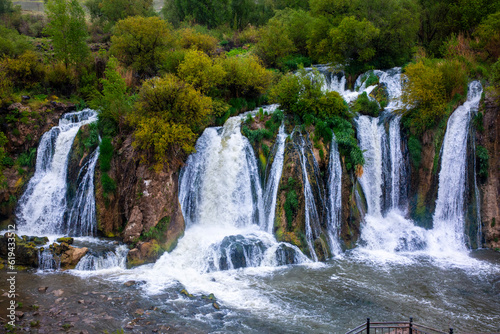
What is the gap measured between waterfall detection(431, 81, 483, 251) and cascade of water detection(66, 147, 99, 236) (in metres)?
18.9

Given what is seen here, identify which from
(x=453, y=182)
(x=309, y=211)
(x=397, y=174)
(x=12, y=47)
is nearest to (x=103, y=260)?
(x=309, y=211)

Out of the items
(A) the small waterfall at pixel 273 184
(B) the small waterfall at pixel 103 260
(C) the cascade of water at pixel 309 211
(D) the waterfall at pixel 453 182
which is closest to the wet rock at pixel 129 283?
(B) the small waterfall at pixel 103 260

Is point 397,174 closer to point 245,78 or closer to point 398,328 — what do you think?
point 245,78

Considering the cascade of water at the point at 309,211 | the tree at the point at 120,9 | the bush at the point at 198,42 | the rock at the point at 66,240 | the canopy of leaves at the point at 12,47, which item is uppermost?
the tree at the point at 120,9

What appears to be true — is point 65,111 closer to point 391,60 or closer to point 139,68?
point 139,68

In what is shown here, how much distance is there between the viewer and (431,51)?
1180 inches

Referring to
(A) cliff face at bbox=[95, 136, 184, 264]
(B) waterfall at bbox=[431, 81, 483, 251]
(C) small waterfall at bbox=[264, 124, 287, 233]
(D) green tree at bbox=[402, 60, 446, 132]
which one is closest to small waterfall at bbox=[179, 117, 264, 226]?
(C) small waterfall at bbox=[264, 124, 287, 233]

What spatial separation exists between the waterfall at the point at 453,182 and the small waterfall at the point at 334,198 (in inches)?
207

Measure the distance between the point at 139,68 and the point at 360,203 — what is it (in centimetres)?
1979

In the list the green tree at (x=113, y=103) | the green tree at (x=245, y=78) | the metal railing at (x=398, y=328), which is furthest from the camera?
the green tree at (x=245, y=78)

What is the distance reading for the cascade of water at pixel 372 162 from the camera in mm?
20609

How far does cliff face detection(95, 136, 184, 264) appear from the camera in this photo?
17.5m

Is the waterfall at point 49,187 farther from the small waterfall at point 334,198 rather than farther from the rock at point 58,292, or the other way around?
the small waterfall at point 334,198

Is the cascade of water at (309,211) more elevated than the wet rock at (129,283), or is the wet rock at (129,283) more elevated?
the cascade of water at (309,211)
